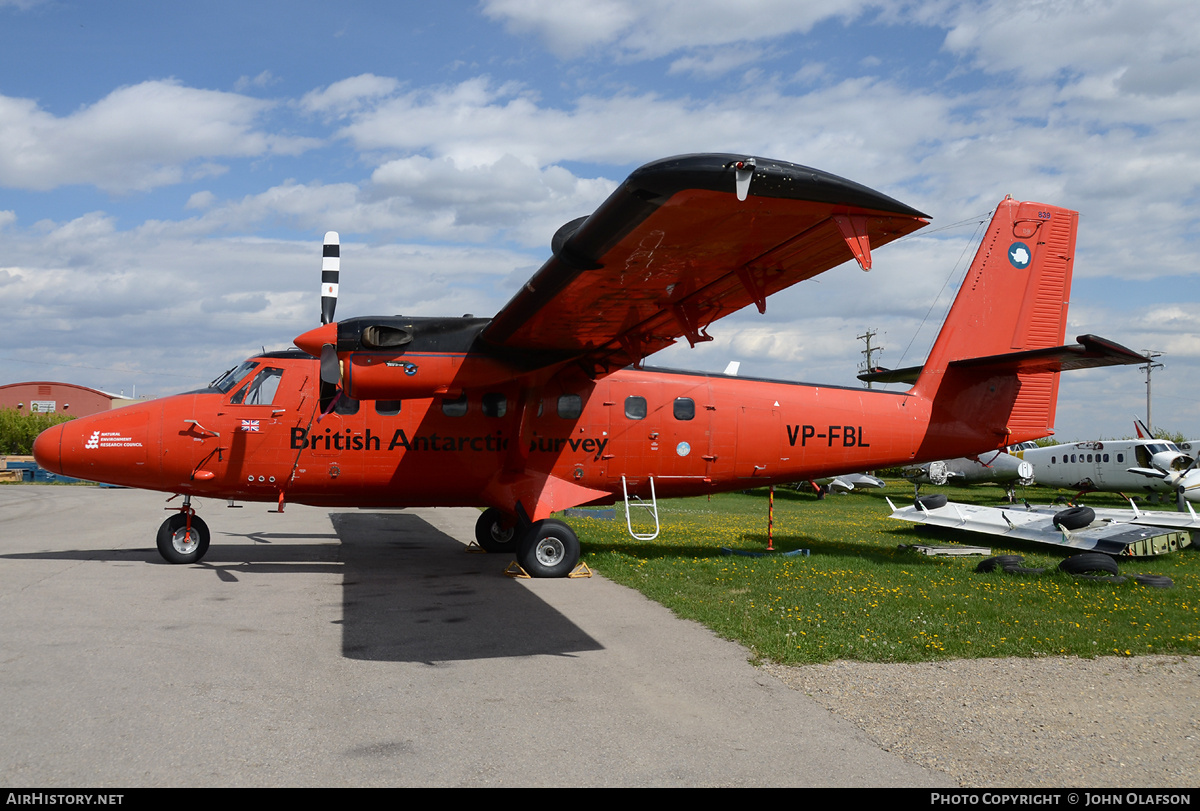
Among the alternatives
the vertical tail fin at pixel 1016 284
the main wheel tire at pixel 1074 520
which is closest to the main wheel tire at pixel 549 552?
the vertical tail fin at pixel 1016 284

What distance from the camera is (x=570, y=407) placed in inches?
501

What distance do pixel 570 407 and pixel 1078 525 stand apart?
30.0ft

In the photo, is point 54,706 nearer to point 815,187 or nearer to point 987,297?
point 815,187

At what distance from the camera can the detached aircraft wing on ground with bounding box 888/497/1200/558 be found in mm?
13281

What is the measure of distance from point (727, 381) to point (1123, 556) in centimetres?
724

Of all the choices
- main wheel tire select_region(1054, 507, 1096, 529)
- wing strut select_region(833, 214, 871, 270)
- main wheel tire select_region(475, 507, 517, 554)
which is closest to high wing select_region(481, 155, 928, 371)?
wing strut select_region(833, 214, 871, 270)

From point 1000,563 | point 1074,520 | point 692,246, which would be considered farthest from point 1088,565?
point 692,246

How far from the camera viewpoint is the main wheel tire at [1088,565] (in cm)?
1100

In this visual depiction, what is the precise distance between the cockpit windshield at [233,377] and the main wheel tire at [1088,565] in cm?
1258

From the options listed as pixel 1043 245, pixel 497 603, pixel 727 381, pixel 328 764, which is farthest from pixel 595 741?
pixel 1043 245

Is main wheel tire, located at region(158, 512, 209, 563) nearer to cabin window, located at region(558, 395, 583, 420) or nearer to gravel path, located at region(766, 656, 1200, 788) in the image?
cabin window, located at region(558, 395, 583, 420)

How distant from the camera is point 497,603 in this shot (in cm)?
971

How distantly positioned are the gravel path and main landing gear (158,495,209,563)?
9410 mm

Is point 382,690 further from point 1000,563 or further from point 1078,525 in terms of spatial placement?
point 1078,525
